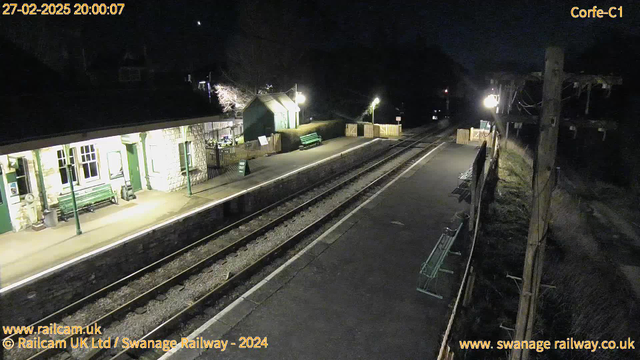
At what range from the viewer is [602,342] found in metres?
8.36

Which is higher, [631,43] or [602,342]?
[631,43]

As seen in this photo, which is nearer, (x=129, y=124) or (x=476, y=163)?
(x=476, y=163)

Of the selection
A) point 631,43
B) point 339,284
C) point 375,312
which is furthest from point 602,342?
point 631,43

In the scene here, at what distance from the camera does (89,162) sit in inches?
513

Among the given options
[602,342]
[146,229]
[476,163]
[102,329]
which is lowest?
[602,342]

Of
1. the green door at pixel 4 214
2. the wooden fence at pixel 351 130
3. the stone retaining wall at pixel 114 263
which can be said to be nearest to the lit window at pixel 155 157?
the stone retaining wall at pixel 114 263

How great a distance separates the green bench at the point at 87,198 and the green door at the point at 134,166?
3.83ft

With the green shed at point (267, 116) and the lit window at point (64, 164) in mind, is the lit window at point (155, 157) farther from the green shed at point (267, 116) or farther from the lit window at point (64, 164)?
the green shed at point (267, 116)

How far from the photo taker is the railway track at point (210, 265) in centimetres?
822

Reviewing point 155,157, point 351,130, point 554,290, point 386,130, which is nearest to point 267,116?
point 351,130

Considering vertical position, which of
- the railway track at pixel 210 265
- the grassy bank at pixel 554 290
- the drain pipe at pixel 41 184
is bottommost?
Result: the grassy bank at pixel 554 290

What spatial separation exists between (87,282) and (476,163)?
11.0 metres

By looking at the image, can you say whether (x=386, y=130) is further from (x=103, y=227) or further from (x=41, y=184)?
(x=41, y=184)

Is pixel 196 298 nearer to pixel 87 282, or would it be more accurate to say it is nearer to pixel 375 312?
pixel 87 282
